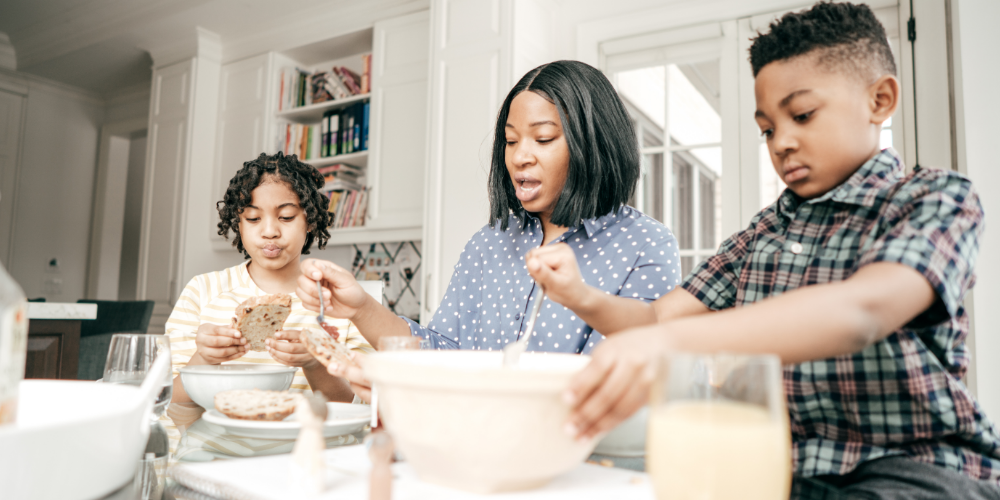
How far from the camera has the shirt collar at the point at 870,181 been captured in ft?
2.30

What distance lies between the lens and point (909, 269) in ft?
1.79

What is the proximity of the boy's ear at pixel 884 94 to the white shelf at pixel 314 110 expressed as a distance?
3232 mm

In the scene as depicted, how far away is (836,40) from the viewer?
0.71 metres

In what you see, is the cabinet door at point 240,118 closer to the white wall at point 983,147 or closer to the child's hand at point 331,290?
the child's hand at point 331,290

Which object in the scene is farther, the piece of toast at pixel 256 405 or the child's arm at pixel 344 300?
the child's arm at pixel 344 300

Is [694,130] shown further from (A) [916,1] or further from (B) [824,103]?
(B) [824,103]

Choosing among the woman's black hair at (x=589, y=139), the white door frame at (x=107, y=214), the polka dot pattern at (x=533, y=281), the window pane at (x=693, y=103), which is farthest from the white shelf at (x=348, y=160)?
the white door frame at (x=107, y=214)

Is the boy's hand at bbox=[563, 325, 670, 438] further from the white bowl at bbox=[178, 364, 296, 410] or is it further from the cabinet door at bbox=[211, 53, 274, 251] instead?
the cabinet door at bbox=[211, 53, 274, 251]

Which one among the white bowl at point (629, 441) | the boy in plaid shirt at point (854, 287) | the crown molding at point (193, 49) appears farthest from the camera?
the crown molding at point (193, 49)

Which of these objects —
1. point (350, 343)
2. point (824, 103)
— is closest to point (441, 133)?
point (350, 343)

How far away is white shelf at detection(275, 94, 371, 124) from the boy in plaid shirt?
10.4ft

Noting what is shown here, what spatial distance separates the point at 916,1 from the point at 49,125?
6.27 m

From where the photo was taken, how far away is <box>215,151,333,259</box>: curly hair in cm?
162

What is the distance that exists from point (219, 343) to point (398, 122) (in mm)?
2553
